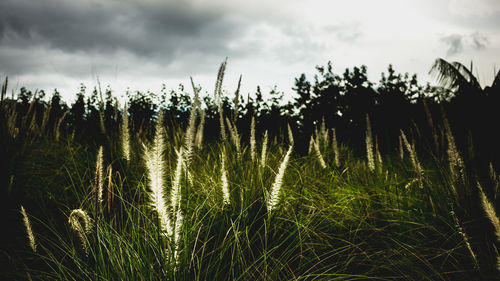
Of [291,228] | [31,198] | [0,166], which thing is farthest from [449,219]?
[0,166]

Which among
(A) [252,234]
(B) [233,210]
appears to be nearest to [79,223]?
(B) [233,210]

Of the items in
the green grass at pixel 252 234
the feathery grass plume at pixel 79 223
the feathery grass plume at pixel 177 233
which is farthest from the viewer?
the green grass at pixel 252 234

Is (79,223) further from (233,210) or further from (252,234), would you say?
(252,234)

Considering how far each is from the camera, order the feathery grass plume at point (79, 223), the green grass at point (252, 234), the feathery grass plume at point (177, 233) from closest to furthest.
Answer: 1. the feathery grass plume at point (79, 223)
2. the feathery grass plume at point (177, 233)
3. the green grass at point (252, 234)

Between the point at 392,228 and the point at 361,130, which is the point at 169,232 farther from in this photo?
the point at 361,130

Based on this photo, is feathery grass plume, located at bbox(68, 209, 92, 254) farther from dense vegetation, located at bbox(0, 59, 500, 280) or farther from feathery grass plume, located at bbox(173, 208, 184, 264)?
feathery grass plume, located at bbox(173, 208, 184, 264)

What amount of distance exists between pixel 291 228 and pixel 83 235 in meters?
1.19

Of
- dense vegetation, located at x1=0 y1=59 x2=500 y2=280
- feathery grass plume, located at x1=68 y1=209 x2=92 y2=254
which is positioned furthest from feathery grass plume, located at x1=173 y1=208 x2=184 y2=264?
feathery grass plume, located at x1=68 y1=209 x2=92 y2=254

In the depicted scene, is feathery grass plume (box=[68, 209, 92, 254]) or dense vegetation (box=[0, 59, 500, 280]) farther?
dense vegetation (box=[0, 59, 500, 280])

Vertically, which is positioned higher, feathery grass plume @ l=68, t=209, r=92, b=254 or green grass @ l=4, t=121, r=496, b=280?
feathery grass plume @ l=68, t=209, r=92, b=254

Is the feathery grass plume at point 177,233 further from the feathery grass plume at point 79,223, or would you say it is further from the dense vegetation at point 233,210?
the feathery grass plume at point 79,223

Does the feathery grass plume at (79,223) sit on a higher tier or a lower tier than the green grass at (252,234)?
higher

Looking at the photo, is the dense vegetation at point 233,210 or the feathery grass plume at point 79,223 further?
the dense vegetation at point 233,210

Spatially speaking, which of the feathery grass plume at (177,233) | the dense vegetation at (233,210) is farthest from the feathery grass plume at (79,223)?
the feathery grass plume at (177,233)
